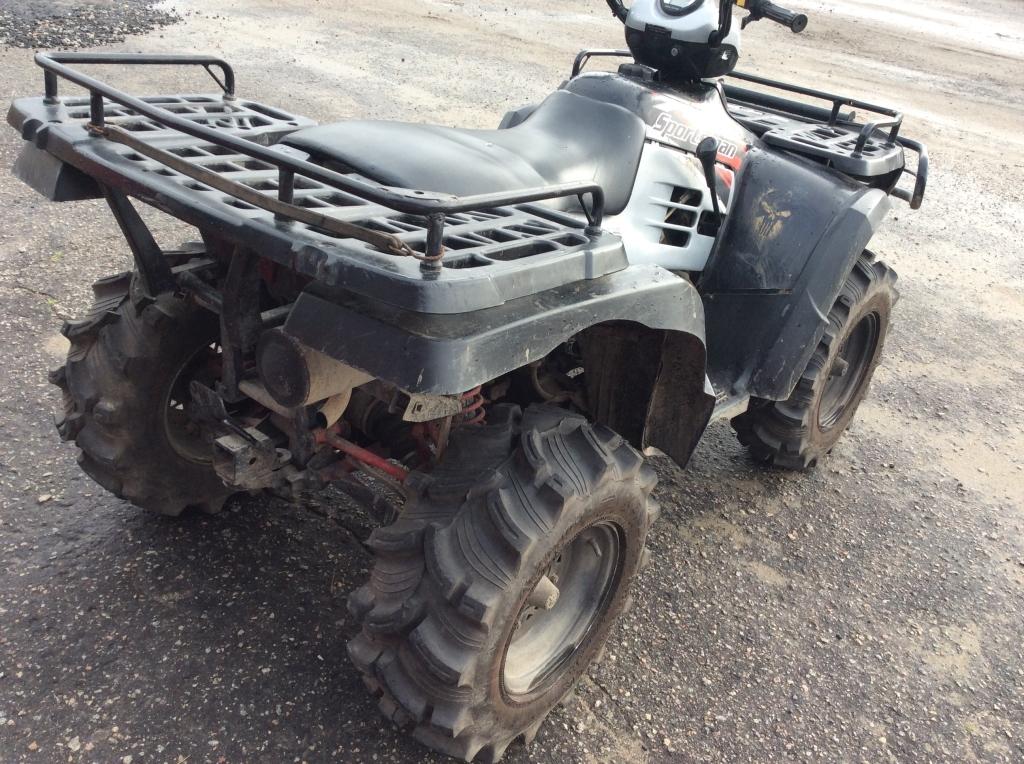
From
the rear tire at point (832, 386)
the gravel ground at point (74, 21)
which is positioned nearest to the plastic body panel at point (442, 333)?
the rear tire at point (832, 386)

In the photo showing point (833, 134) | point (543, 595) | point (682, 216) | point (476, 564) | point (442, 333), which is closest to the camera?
point (442, 333)

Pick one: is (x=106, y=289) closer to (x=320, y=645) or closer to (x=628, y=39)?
(x=320, y=645)

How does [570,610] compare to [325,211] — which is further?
[570,610]

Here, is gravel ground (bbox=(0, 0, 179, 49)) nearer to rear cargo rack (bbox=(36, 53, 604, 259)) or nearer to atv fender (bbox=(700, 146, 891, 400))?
rear cargo rack (bbox=(36, 53, 604, 259))

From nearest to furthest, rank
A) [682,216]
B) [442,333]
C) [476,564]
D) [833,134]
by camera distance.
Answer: [442,333] < [476,564] < [682,216] < [833,134]

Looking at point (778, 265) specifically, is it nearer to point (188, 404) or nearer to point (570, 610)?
point (570, 610)

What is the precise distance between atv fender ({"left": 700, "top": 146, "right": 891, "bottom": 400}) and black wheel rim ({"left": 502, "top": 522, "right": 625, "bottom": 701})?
37.2 inches

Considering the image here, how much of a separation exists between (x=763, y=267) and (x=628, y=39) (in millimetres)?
994

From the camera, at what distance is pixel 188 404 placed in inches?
113

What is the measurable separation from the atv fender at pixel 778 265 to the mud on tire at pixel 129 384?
1824 mm

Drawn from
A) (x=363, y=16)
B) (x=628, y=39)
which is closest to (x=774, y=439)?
(x=628, y=39)

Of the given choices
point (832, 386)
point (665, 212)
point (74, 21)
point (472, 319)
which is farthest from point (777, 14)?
point (74, 21)

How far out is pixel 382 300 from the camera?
1.70 meters

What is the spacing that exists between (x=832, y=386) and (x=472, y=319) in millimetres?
2823
